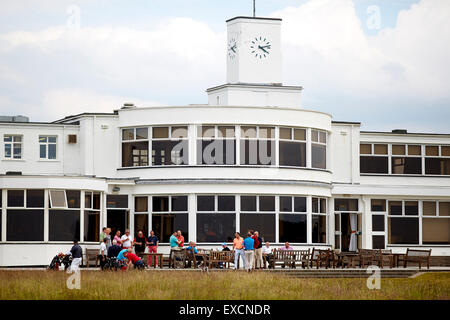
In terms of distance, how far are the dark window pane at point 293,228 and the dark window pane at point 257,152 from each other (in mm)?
2286

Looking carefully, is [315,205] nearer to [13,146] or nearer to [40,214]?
[40,214]

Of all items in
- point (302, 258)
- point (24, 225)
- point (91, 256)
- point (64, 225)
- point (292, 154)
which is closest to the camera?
point (302, 258)

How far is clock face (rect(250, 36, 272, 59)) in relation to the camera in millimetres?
49812

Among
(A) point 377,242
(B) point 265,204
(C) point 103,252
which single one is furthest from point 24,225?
(A) point 377,242

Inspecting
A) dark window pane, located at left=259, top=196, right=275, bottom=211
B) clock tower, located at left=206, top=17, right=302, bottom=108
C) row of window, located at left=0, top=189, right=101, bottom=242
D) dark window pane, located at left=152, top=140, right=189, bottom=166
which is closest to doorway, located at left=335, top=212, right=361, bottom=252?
dark window pane, located at left=259, top=196, right=275, bottom=211

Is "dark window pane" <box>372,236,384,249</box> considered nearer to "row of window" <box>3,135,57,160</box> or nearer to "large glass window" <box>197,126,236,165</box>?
"large glass window" <box>197,126,236,165</box>

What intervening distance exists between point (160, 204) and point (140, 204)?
0.93m

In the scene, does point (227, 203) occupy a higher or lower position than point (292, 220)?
higher

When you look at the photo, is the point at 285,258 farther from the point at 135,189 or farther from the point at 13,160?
the point at 13,160

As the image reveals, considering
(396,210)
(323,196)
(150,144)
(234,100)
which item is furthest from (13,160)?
(396,210)

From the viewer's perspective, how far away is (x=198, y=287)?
97.7ft

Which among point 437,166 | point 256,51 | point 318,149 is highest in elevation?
point 256,51

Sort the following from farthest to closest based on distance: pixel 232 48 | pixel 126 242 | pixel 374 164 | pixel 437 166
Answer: pixel 437 166, pixel 232 48, pixel 374 164, pixel 126 242

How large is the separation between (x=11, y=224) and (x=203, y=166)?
7.82 m
